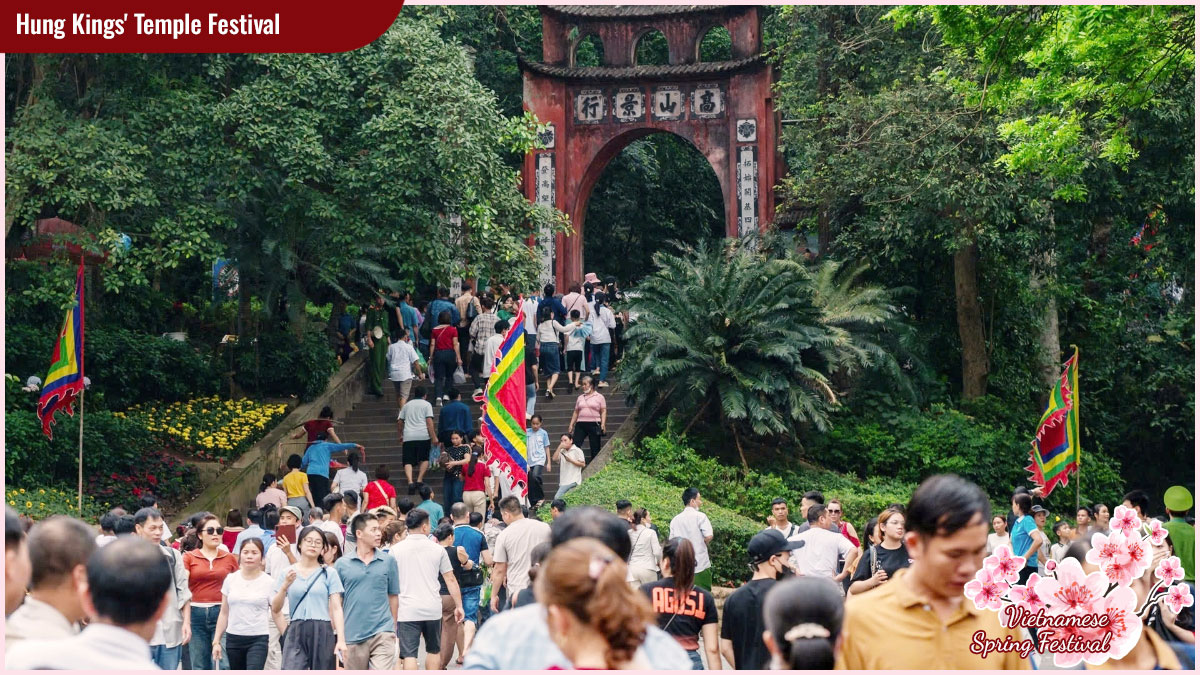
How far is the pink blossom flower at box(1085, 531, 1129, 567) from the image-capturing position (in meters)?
5.55

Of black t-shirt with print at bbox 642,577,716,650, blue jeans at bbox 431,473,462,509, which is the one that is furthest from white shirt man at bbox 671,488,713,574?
blue jeans at bbox 431,473,462,509

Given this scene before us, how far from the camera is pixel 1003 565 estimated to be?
5699mm

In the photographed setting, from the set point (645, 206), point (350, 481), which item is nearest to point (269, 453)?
point (350, 481)

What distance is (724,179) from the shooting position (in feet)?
91.4

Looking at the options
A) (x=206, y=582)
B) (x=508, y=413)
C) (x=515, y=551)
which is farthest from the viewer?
(x=508, y=413)

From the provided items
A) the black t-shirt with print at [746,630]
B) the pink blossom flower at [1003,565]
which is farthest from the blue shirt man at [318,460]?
the pink blossom flower at [1003,565]

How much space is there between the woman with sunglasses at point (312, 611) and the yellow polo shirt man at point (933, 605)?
17.7ft

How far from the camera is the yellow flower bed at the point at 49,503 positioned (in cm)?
1697

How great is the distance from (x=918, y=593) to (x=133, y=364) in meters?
18.4

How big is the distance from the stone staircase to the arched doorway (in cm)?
983

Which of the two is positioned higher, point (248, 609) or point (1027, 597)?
point (1027, 597)

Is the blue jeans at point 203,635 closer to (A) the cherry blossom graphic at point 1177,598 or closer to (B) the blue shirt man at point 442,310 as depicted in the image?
(A) the cherry blossom graphic at point 1177,598

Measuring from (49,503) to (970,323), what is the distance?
1408 centimetres

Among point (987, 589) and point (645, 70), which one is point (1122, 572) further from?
point (645, 70)
